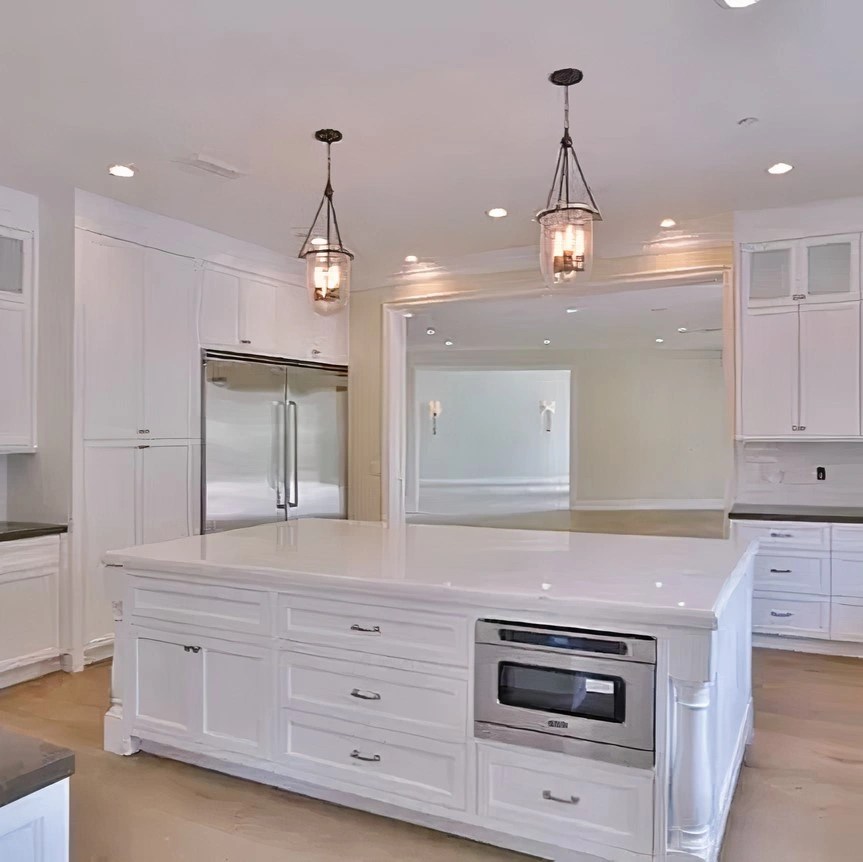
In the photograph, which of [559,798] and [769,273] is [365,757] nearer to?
[559,798]

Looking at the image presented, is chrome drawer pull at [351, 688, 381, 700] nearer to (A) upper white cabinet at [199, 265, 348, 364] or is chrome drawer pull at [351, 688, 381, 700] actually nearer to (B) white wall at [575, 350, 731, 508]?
(A) upper white cabinet at [199, 265, 348, 364]

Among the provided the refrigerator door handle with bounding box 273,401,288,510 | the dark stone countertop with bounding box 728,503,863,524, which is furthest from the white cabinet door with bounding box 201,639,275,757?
the dark stone countertop with bounding box 728,503,863,524

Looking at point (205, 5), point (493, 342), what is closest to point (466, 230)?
point (205, 5)

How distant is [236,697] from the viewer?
2.63 m

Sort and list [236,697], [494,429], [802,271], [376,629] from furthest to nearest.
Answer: [494,429] < [802,271] < [236,697] < [376,629]

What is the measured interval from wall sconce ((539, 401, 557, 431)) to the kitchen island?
10415 millimetres

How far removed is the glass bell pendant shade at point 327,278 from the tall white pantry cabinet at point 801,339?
9.24 ft

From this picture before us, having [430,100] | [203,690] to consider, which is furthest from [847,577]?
[203,690]

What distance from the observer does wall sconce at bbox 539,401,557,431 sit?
526 inches

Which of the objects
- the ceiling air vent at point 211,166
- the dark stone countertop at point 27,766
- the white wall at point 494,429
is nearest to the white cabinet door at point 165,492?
the ceiling air vent at point 211,166

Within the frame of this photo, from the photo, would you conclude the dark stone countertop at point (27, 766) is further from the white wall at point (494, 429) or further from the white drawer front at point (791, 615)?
the white wall at point (494, 429)

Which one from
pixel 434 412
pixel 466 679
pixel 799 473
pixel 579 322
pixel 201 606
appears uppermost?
pixel 579 322

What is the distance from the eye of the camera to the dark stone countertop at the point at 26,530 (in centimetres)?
390

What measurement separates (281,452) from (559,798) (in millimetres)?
3856
